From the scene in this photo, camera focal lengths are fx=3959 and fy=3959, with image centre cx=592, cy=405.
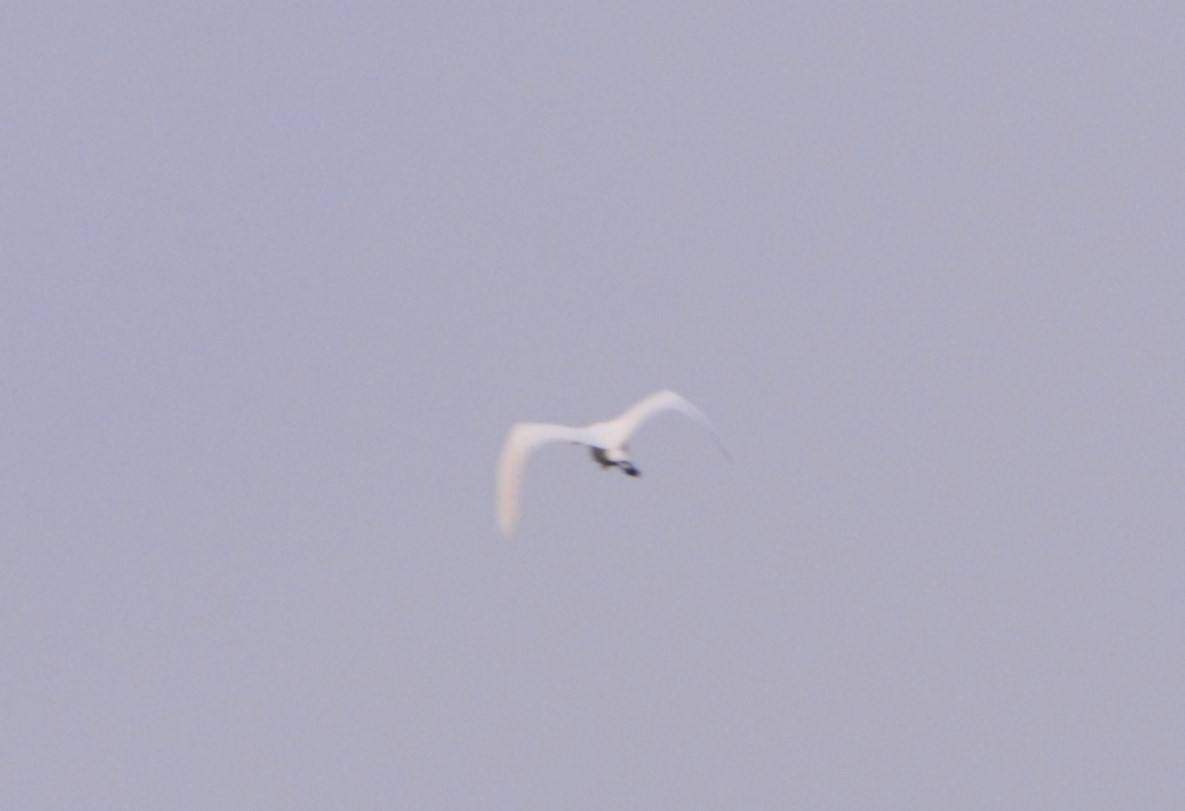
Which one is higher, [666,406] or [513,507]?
[666,406]

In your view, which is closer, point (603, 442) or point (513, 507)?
point (513, 507)

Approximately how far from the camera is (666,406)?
236 ft

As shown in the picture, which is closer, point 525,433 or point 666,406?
point 525,433

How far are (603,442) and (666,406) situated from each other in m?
2.45

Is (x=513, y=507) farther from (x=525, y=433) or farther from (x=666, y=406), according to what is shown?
(x=666, y=406)

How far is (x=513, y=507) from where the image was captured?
6344cm

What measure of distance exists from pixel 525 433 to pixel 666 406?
5381 millimetres

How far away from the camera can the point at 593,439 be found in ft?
229

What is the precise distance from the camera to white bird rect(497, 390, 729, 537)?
64.4 metres

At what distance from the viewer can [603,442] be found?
70000mm

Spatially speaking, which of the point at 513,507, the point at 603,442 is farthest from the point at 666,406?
the point at 513,507

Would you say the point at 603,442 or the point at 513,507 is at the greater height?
the point at 603,442

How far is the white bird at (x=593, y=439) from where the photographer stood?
2537 inches

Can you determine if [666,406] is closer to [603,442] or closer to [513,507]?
[603,442]
